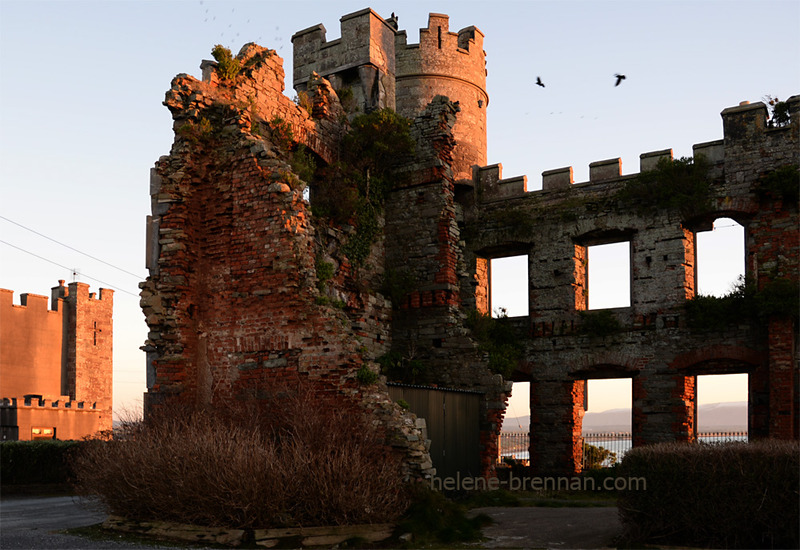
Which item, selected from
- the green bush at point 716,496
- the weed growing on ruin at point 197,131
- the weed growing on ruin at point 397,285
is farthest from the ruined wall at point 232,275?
the green bush at point 716,496

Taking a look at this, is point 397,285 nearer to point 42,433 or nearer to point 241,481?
point 241,481

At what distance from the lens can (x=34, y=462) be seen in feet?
56.6

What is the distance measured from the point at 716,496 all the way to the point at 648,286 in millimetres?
10127

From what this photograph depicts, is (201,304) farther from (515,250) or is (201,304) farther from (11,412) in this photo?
(11,412)

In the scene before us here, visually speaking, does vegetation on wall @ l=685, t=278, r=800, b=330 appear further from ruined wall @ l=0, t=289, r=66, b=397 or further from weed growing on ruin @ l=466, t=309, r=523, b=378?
ruined wall @ l=0, t=289, r=66, b=397

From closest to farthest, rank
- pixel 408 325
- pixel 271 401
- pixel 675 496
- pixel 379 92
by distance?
pixel 675 496
pixel 271 401
pixel 408 325
pixel 379 92

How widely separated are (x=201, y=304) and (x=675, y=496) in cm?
851

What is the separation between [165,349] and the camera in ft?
42.7

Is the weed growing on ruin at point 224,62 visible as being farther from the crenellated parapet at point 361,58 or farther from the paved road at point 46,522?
the paved road at point 46,522

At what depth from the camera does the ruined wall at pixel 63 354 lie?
31391mm

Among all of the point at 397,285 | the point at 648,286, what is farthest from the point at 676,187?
the point at 397,285

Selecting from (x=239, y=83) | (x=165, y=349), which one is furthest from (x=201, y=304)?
(x=239, y=83)

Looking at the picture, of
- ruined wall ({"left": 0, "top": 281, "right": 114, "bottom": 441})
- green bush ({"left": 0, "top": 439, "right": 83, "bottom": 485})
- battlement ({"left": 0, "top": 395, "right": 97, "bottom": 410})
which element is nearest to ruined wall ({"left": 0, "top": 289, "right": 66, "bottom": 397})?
ruined wall ({"left": 0, "top": 281, "right": 114, "bottom": 441})

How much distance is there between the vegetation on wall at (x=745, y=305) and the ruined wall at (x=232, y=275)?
7.99 meters
